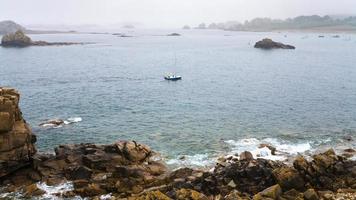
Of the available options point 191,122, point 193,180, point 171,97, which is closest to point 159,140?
point 191,122

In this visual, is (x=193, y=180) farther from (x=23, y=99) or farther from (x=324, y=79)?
(x=324, y=79)

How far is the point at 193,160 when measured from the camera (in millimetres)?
58750

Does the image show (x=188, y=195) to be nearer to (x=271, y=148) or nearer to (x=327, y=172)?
(x=327, y=172)

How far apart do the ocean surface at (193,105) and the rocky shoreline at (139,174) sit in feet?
23.2

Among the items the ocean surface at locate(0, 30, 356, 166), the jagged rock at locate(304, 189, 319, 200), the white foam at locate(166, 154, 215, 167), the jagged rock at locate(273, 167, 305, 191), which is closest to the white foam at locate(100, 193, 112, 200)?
the white foam at locate(166, 154, 215, 167)

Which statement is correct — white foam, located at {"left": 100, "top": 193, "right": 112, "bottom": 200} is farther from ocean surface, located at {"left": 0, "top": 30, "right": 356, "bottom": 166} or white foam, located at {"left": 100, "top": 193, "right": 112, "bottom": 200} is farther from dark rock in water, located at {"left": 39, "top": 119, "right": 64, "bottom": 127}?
dark rock in water, located at {"left": 39, "top": 119, "right": 64, "bottom": 127}

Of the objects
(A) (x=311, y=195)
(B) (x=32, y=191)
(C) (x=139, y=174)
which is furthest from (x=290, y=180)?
(B) (x=32, y=191)

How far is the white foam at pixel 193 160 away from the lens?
57438 millimetres

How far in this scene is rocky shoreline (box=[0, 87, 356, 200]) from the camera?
45375 mm

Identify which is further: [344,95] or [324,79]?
[324,79]

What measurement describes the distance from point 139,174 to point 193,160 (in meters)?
10.4

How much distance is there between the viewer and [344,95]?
106 meters

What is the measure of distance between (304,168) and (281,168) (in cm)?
289

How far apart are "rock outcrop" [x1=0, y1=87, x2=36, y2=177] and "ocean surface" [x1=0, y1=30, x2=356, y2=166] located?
10007 millimetres
